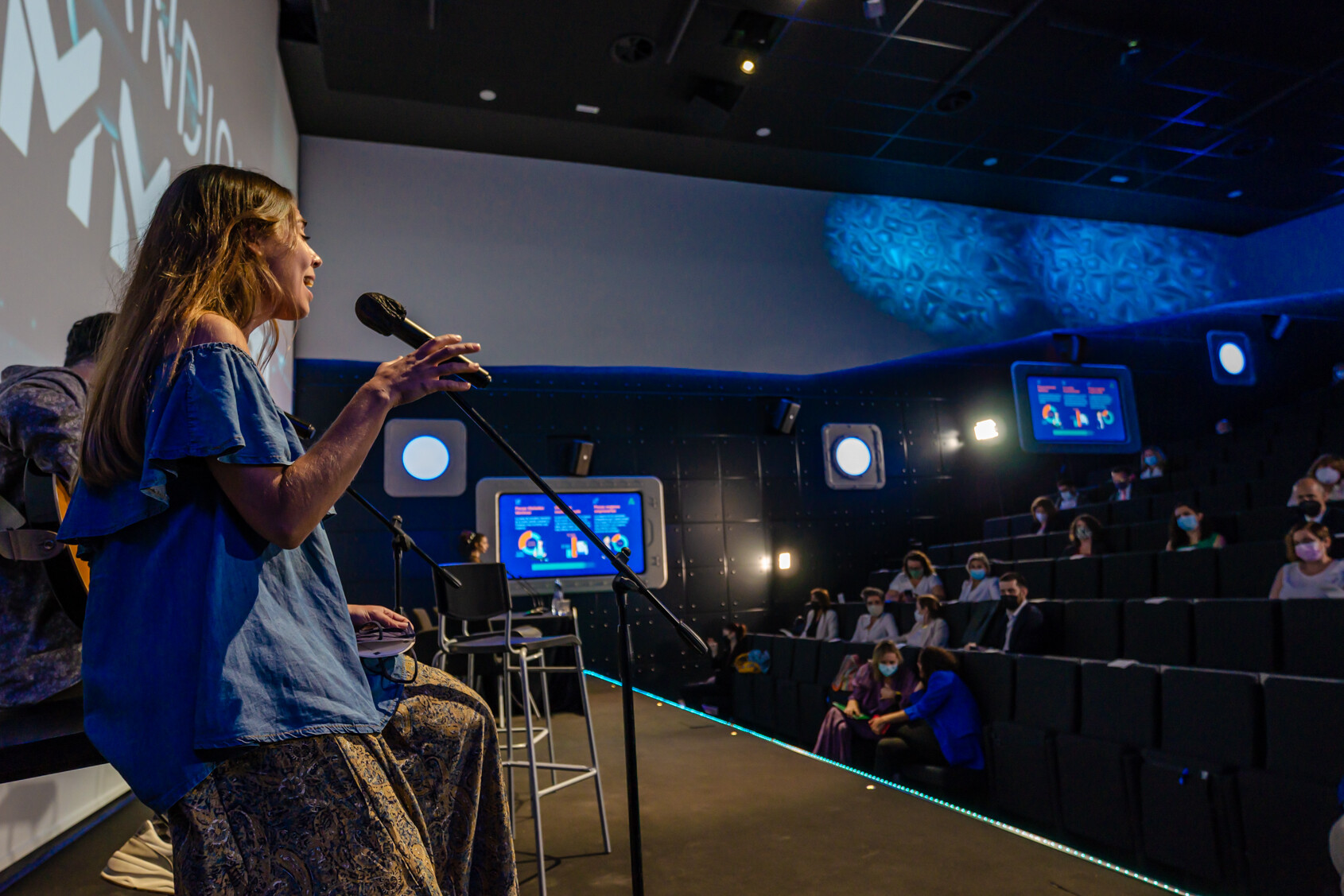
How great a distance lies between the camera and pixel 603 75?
6.55 metres

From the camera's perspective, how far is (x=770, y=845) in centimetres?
235

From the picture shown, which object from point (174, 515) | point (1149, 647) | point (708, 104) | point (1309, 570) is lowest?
point (1149, 647)

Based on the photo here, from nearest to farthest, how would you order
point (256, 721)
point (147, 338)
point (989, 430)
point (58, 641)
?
point (256, 721) → point (147, 338) → point (58, 641) → point (989, 430)

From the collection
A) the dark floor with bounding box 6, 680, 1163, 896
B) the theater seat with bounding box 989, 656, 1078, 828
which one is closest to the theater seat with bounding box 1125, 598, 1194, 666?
the theater seat with bounding box 989, 656, 1078, 828

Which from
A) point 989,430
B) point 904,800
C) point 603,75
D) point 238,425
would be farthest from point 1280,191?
point 238,425

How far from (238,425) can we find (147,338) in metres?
0.17

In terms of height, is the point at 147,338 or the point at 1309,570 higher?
the point at 147,338

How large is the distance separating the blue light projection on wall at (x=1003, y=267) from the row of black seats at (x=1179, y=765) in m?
5.92

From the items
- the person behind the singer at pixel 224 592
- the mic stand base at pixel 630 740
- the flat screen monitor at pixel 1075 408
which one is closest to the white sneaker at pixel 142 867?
the mic stand base at pixel 630 740

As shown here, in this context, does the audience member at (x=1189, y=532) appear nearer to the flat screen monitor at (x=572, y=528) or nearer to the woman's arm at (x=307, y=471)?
the flat screen monitor at (x=572, y=528)

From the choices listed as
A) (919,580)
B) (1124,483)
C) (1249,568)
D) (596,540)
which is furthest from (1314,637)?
(1124,483)

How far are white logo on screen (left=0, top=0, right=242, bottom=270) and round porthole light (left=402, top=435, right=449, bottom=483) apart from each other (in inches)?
150

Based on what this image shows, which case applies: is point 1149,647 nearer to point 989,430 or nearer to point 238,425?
point 238,425

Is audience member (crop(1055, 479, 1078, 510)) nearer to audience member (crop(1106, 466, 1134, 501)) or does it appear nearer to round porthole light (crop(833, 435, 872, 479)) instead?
audience member (crop(1106, 466, 1134, 501))
